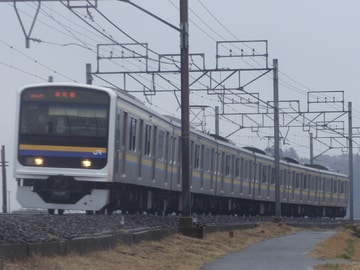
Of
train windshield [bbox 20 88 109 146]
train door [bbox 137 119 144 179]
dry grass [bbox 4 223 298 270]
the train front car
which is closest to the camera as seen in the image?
dry grass [bbox 4 223 298 270]

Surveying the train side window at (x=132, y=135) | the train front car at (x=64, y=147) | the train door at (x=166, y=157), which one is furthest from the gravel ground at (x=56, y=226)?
the train door at (x=166, y=157)

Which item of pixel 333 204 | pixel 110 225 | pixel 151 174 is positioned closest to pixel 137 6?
pixel 110 225

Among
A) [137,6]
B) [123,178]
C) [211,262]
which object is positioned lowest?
[211,262]

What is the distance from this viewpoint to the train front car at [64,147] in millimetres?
22250

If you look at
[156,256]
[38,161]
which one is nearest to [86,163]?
[38,161]

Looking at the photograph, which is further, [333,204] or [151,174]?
[333,204]

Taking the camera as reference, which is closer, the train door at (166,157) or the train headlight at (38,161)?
the train headlight at (38,161)

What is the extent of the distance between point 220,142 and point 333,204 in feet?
83.2

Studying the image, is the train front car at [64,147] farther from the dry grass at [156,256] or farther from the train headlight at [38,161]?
the dry grass at [156,256]

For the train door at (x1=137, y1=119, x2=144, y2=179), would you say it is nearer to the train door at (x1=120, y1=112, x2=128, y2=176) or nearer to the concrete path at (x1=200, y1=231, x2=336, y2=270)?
the train door at (x1=120, y1=112, x2=128, y2=176)

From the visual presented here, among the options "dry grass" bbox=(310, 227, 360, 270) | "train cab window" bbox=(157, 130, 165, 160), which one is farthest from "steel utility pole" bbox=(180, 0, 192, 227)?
"train cab window" bbox=(157, 130, 165, 160)

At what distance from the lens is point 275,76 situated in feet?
124

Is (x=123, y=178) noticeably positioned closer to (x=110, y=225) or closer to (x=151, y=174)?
(x=151, y=174)

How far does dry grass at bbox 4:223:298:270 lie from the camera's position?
37.9 ft
